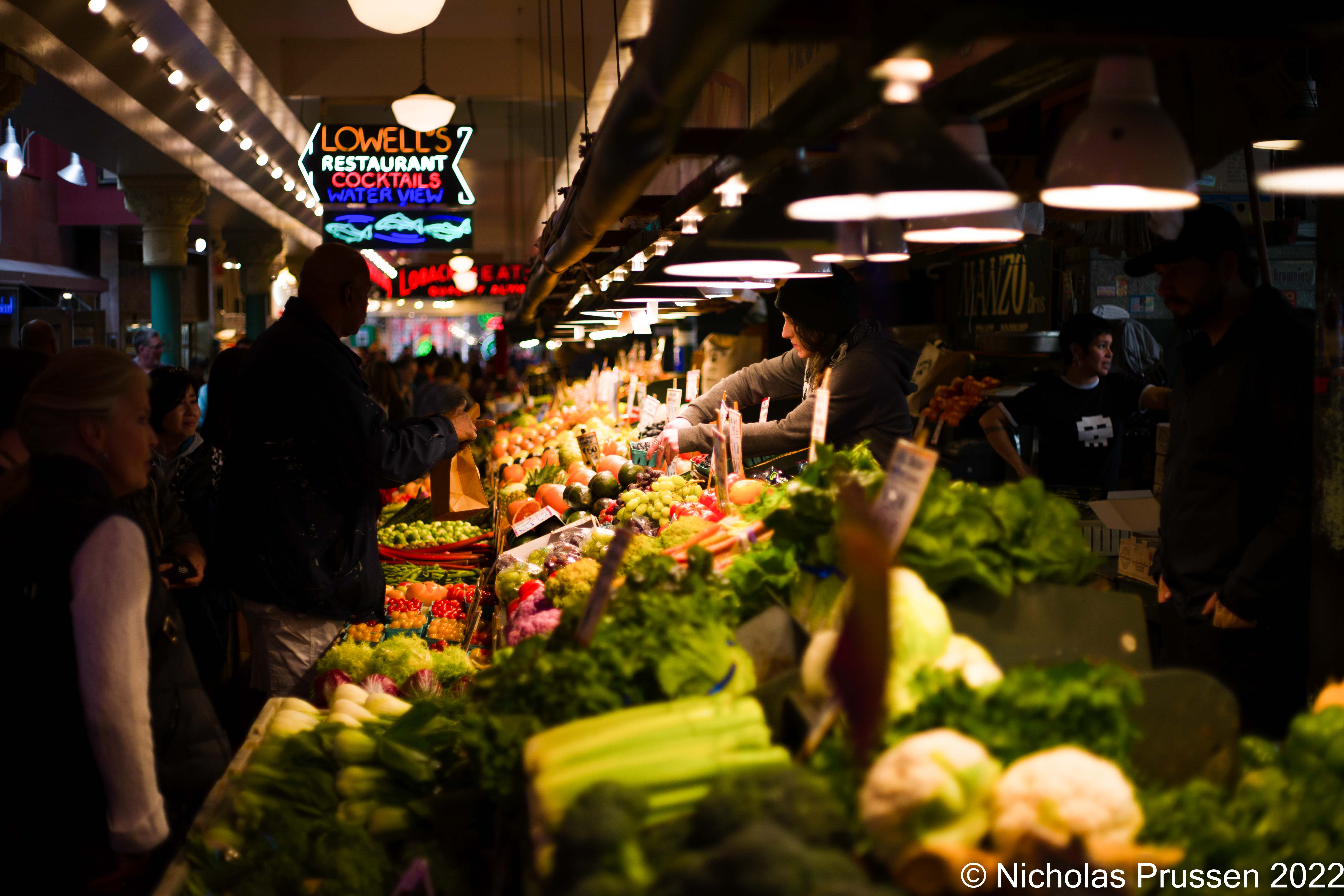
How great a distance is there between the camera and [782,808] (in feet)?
4.22

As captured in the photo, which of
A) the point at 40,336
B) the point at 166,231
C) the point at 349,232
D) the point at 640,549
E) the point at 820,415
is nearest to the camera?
the point at 820,415

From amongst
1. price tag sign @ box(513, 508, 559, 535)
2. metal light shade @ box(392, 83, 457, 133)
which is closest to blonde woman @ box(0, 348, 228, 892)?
price tag sign @ box(513, 508, 559, 535)

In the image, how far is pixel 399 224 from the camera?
1250cm

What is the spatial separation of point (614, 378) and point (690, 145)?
6215 mm

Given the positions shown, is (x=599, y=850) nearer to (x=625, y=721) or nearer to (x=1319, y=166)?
(x=625, y=721)

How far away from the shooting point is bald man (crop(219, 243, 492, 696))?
373 cm

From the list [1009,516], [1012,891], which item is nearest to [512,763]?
[1012,891]

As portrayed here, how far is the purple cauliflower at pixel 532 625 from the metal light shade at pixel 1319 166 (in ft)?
7.07

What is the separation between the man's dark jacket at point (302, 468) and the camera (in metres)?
3.73

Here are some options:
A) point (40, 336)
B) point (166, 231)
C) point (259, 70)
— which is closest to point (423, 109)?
point (40, 336)

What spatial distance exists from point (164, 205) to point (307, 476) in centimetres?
1154

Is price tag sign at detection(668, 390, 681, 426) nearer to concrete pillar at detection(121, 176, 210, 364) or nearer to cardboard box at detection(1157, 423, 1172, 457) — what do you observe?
cardboard box at detection(1157, 423, 1172, 457)

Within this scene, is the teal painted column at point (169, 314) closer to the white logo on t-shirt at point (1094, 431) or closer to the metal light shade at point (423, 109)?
the metal light shade at point (423, 109)

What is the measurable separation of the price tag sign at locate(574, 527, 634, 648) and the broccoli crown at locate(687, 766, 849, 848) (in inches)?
21.0
